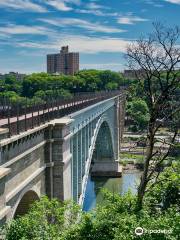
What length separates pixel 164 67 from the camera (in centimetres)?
1856

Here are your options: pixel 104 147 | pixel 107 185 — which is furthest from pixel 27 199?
pixel 104 147

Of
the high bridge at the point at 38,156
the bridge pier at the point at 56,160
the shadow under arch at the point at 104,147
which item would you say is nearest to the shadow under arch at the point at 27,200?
the high bridge at the point at 38,156

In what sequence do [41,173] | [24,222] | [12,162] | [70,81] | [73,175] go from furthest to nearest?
[70,81] < [73,175] < [41,173] < [12,162] < [24,222]

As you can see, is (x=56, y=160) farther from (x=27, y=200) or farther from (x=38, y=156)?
(x=27, y=200)

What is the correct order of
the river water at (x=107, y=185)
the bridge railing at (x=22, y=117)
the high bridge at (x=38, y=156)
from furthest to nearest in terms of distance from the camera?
the river water at (x=107, y=185), the bridge railing at (x=22, y=117), the high bridge at (x=38, y=156)

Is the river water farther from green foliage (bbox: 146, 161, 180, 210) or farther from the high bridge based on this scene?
green foliage (bbox: 146, 161, 180, 210)

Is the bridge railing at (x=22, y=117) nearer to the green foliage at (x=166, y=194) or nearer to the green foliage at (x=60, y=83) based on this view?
the green foliage at (x=166, y=194)

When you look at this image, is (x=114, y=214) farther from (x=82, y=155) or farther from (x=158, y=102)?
(x=82, y=155)

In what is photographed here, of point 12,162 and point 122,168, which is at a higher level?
point 12,162

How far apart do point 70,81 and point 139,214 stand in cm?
12686

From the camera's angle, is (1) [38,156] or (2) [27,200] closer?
(1) [38,156]

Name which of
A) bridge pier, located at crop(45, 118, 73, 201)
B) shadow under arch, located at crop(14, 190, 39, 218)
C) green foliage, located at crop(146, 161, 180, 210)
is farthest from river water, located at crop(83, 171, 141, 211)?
green foliage, located at crop(146, 161, 180, 210)

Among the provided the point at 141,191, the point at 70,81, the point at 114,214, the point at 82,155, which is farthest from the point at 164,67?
the point at 70,81

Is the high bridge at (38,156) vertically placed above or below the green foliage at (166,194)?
above
